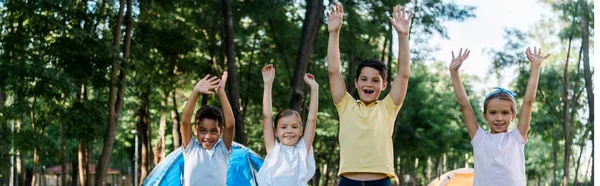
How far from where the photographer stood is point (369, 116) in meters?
5.66

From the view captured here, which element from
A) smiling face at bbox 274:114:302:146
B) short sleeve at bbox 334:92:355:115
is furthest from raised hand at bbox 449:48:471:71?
smiling face at bbox 274:114:302:146

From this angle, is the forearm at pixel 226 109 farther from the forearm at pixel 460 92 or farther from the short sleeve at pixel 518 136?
the short sleeve at pixel 518 136

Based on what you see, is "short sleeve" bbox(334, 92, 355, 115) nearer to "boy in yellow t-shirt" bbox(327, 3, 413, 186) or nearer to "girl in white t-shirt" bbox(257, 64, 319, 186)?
"boy in yellow t-shirt" bbox(327, 3, 413, 186)

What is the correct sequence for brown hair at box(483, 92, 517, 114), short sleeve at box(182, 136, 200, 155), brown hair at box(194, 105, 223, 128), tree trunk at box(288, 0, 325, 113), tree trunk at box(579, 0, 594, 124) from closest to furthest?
brown hair at box(483, 92, 517, 114) < brown hair at box(194, 105, 223, 128) < short sleeve at box(182, 136, 200, 155) < tree trunk at box(288, 0, 325, 113) < tree trunk at box(579, 0, 594, 124)

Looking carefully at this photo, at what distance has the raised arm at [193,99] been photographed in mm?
6164

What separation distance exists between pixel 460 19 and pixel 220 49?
→ 7273 millimetres

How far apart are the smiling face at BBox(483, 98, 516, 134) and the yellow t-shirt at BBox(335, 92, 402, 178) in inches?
25.6

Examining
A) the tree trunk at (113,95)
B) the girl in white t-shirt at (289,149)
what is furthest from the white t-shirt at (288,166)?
the tree trunk at (113,95)

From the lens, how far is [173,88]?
21906 mm

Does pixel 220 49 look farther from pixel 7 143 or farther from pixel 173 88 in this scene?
pixel 7 143

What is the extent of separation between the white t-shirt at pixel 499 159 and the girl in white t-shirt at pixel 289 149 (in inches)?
47.5

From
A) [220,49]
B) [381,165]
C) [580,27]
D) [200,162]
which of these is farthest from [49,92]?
[580,27]

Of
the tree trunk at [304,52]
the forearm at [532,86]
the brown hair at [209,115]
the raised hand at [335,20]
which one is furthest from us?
the tree trunk at [304,52]

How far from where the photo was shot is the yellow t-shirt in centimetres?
551
